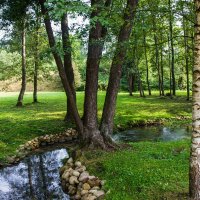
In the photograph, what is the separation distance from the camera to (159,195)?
31.9 feet

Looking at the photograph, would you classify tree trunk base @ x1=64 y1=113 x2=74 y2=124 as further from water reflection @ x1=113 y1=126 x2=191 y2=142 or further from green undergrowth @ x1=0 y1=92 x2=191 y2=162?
water reflection @ x1=113 y1=126 x2=191 y2=142

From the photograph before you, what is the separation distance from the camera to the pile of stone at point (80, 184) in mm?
10805

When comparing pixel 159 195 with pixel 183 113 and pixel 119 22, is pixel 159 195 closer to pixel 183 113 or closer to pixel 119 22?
pixel 119 22

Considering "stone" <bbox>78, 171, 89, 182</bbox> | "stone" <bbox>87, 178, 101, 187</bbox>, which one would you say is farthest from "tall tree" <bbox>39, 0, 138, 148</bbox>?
"stone" <bbox>87, 178, 101, 187</bbox>

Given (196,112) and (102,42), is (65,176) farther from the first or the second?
(196,112)

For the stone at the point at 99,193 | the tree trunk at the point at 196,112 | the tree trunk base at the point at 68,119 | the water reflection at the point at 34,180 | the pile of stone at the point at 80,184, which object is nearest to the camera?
the tree trunk at the point at 196,112

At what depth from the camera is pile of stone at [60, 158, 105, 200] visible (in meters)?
10.8

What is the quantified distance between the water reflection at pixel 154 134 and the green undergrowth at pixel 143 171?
6.53 m

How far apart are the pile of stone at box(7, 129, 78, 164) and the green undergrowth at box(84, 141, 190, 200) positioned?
4.53 m

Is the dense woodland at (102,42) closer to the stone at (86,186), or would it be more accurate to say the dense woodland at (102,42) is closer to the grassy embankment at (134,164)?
the grassy embankment at (134,164)

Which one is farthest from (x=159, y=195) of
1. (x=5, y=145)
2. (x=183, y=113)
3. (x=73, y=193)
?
(x=183, y=113)

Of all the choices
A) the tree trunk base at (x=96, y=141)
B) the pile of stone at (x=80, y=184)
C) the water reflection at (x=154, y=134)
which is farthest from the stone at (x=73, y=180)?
the water reflection at (x=154, y=134)

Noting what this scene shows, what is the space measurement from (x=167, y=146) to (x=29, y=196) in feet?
23.1

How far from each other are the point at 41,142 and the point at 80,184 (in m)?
A: 9.03
